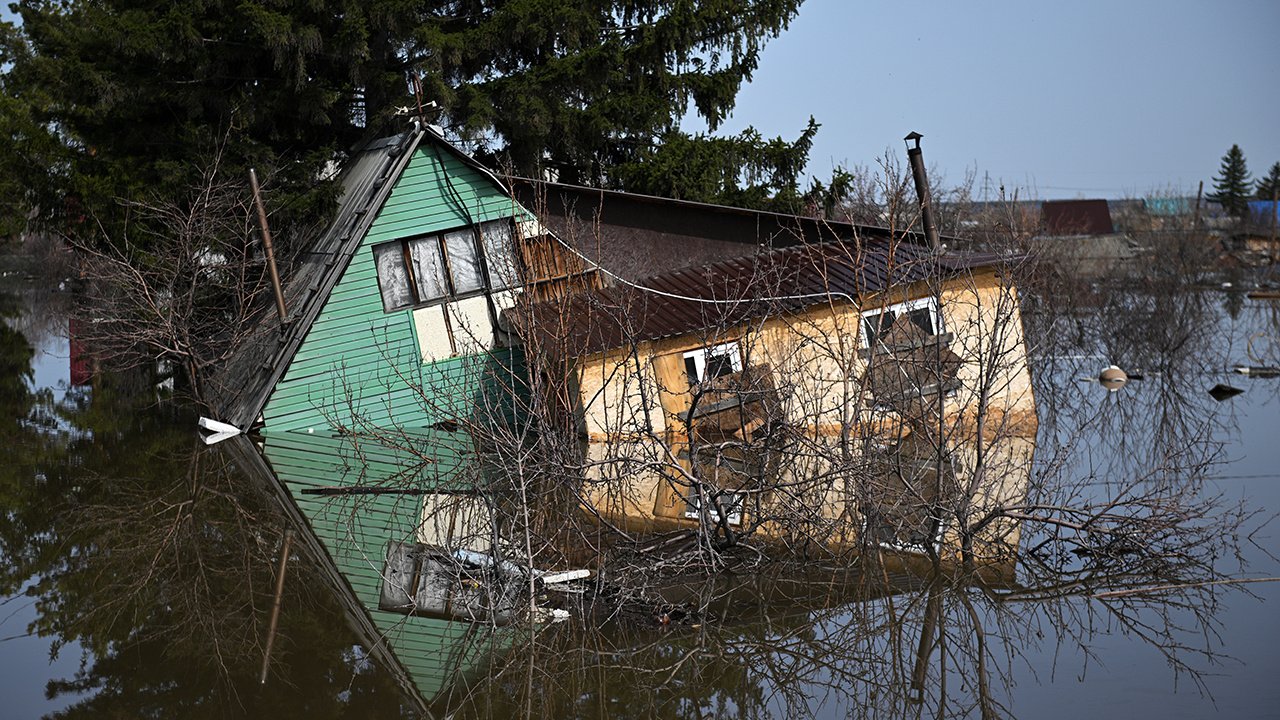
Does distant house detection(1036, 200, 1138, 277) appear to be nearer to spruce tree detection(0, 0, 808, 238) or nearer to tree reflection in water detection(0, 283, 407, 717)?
spruce tree detection(0, 0, 808, 238)

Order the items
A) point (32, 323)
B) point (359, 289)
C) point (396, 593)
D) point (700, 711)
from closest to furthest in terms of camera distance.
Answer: point (700, 711) < point (396, 593) < point (359, 289) < point (32, 323)

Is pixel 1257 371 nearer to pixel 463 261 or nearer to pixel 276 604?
pixel 463 261

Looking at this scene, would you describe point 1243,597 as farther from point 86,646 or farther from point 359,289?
point 359,289

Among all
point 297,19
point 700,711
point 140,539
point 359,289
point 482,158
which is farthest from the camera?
point 482,158

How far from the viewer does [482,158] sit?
24828 mm

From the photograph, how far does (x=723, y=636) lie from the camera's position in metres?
8.66

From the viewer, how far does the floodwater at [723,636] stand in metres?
7.56

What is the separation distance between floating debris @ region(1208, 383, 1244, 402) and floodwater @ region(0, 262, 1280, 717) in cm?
746

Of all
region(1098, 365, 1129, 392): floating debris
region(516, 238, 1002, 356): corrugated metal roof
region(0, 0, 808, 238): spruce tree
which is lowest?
region(1098, 365, 1129, 392): floating debris

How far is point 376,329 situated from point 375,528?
791cm

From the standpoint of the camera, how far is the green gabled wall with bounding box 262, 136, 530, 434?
1991cm

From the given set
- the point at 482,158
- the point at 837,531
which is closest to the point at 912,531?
the point at 837,531

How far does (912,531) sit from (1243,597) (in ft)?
8.65

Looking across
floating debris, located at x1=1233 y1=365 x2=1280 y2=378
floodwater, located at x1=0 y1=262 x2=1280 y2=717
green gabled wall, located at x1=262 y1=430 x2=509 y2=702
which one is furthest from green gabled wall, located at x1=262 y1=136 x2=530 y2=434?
floating debris, located at x1=1233 y1=365 x2=1280 y2=378
